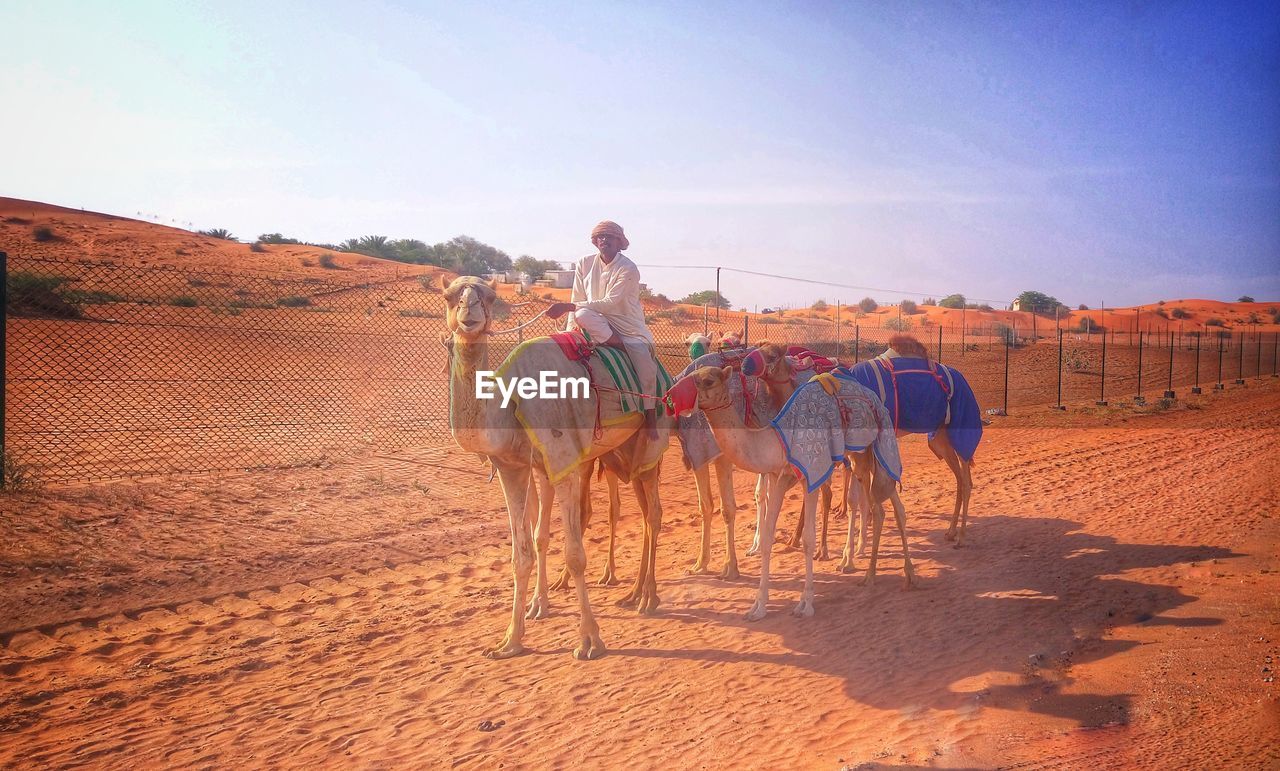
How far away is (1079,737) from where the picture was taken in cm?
436

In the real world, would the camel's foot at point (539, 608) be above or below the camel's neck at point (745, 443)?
below

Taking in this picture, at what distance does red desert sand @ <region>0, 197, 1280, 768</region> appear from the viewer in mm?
4500

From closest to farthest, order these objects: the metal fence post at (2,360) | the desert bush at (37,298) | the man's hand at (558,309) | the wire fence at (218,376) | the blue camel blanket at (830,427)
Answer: the man's hand at (558,309), the blue camel blanket at (830,427), the metal fence post at (2,360), the wire fence at (218,376), the desert bush at (37,298)

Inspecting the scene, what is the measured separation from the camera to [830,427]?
6.72m

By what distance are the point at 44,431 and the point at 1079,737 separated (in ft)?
38.6

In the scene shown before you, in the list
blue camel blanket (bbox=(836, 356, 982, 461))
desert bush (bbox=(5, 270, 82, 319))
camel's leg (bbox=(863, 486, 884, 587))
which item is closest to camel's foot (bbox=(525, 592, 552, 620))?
camel's leg (bbox=(863, 486, 884, 587))

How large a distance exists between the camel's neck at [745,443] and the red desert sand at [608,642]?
135 cm

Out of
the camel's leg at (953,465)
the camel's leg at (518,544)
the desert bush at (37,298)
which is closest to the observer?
the camel's leg at (518,544)

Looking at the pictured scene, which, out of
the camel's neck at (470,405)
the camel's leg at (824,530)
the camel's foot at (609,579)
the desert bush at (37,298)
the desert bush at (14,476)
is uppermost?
the desert bush at (37,298)

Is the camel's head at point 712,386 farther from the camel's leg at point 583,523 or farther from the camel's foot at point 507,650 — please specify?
the camel's foot at point 507,650

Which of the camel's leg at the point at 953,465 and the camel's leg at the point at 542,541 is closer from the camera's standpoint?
the camel's leg at the point at 542,541

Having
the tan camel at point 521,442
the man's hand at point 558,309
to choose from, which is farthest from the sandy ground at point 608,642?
the man's hand at point 558,309

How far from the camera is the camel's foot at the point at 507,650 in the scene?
584cm

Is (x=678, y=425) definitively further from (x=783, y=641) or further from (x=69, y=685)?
(x=69, y=685)
